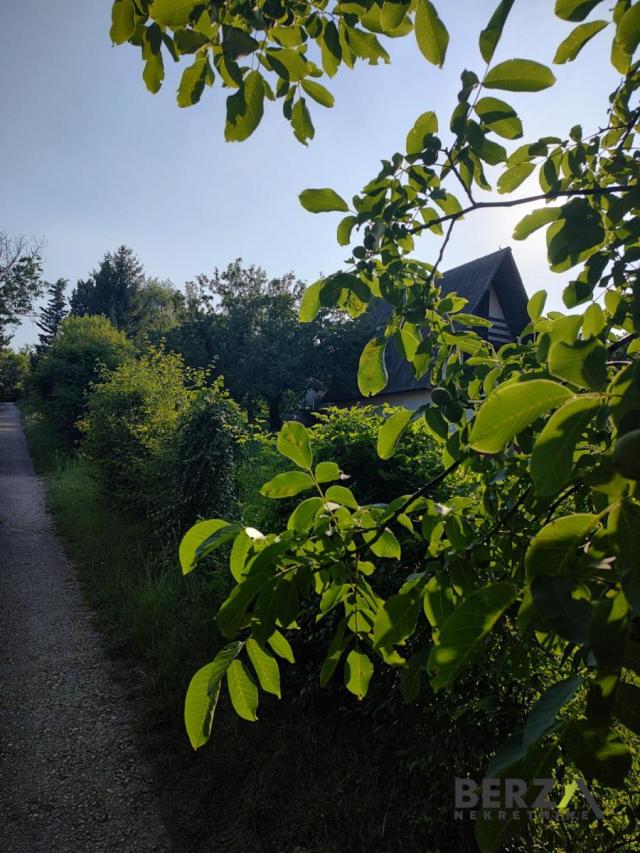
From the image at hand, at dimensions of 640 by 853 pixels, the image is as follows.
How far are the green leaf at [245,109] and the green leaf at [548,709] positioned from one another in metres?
1.20

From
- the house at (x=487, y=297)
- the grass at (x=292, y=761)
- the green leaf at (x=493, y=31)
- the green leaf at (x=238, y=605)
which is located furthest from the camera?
the house at (x=487, y=297)

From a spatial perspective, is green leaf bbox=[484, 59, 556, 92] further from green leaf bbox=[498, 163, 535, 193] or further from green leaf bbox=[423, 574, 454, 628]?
green leaf bbox=[423, 574, 454, 628]

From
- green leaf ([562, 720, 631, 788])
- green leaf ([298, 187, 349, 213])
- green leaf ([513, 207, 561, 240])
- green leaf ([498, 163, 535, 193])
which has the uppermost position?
green leaf ([498, 163, 535, 193])

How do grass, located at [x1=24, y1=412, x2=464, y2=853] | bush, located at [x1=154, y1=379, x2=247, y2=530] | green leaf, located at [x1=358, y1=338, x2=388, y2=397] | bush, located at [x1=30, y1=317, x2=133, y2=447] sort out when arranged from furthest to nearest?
bush, located at [x1=30, y1=317, x2=133, y2=447] → bush, located at [x1=154, y1=379, x2=247, y2=530] → grass, located at [x1=24, y1=412, x2=464, y2=853] → green leaf, located at [x1=358, y1=338, x2=388, y2=397]

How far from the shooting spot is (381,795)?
116 inches

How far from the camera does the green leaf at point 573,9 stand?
0.96 meters

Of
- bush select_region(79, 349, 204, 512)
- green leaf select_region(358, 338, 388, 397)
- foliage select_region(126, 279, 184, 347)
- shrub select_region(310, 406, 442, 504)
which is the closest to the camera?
green leaf select_region(358, 338, 388, 397)

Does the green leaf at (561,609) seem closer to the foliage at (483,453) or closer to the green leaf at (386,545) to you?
the foliage at (483,453)

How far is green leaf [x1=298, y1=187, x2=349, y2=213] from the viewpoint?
4.16 ft

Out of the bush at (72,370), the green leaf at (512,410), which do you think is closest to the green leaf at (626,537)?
the green leaf at (512,410)

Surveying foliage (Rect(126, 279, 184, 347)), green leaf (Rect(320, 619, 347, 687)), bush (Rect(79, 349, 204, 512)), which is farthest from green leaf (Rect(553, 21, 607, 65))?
foliage (Rect(126, 279, 184, 347))

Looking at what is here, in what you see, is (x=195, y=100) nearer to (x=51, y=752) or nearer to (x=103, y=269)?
(x=51, y=752)

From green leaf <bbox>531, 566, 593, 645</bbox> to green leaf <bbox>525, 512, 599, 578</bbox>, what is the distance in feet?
0.06

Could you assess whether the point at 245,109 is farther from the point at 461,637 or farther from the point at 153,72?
the point at 461,637
